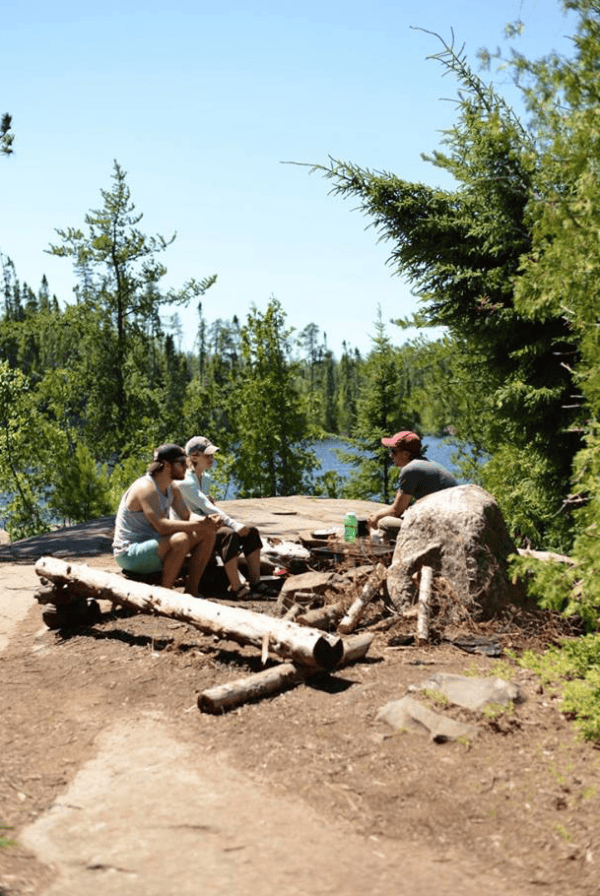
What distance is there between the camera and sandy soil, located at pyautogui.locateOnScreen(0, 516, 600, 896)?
11.9 ft

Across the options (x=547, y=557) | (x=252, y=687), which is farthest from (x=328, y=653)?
(x=547, y=557)

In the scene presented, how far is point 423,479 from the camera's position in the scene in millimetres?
8242

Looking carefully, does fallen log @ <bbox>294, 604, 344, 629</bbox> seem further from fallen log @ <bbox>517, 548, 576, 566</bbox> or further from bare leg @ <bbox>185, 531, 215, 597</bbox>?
fallen log @ <bbox>517, 548, 576, 566</bbox>

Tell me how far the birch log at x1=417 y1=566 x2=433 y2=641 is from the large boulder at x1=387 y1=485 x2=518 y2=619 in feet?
0.42

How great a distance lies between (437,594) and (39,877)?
4.10 metres

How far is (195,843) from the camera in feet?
12.5

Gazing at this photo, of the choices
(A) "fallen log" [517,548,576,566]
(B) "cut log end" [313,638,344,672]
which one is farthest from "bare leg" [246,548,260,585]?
(B) "cut log end" [313,638,344,672]

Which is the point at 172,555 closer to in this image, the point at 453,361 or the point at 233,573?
the point at 233,573

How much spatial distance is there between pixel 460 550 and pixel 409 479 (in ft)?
4.69

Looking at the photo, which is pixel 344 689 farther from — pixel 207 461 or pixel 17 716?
pixel 207 461

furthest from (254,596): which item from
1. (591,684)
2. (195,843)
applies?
(195,843)

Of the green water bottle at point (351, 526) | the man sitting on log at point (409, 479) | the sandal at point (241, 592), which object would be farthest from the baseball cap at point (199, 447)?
the man sitting on log at point (409, 479)

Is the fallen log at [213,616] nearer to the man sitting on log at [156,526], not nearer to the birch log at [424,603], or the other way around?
the man sitting on log at [156,526]

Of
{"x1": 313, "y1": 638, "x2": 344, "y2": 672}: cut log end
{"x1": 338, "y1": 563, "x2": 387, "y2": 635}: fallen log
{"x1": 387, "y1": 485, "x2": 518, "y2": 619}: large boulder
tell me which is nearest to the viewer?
{"x1": 313, "y1": 638, "x2": 344, "y2": 672}: cut log end
